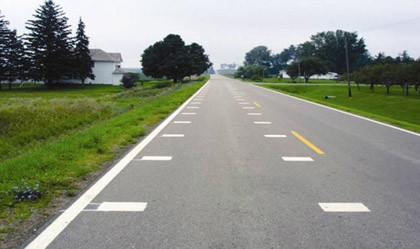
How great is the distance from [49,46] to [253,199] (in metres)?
67.1

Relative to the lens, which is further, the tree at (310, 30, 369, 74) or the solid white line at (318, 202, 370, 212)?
the tree at (310, 30, 369, 74)

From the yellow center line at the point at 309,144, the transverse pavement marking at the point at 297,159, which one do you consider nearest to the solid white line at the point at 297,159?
the transverse pavement marking at the point at 297,159

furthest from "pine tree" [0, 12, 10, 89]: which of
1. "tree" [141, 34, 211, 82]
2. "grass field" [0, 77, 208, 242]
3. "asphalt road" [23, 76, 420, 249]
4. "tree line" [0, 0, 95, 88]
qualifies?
"asphalt road" [23, 76, 420, 249]

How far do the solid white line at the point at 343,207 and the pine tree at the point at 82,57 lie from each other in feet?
222

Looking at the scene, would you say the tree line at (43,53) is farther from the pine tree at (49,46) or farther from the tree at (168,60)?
the tree at (168,60)

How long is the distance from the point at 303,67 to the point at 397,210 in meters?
93.5

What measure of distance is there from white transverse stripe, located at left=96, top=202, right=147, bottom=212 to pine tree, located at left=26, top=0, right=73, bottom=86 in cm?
6380

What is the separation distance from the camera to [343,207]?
14.6 ft

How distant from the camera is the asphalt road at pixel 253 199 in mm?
3611

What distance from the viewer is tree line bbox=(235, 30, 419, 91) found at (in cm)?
5528

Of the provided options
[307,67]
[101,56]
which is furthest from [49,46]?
[307,67]

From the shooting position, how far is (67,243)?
3.51 meters

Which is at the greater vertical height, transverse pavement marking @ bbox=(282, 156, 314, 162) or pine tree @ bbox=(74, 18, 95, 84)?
pine tree @ bbox=(74, 18, 95, 84)

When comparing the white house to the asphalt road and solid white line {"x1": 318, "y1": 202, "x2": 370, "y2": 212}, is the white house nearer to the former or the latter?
the asphalt road
